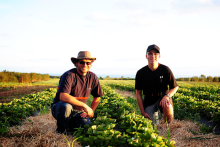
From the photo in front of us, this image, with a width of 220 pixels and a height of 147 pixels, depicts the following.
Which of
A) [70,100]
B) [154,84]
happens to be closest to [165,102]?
[154,84]

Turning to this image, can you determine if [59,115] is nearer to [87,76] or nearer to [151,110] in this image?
[87,76]

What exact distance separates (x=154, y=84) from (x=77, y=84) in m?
2.12

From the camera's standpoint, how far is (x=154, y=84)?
4289 millimetres

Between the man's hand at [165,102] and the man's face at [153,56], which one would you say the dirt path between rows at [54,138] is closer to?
the man's hand at [165,102]

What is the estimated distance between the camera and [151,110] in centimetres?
427

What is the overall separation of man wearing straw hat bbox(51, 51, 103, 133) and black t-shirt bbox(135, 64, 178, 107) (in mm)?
1340

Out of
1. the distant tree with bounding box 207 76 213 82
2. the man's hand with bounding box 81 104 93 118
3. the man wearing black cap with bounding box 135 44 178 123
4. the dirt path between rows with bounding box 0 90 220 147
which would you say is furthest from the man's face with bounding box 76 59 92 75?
the distant tree with bounding box 207 76 213 82

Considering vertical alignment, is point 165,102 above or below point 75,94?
below

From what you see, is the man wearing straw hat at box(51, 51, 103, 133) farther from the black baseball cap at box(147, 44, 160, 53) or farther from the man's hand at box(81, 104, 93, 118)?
the black baseball cap at box(147, 44, 160, 53)

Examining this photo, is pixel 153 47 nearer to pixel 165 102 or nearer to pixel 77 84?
pixel 165 102

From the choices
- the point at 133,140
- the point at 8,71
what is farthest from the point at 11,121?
the point at 8,71

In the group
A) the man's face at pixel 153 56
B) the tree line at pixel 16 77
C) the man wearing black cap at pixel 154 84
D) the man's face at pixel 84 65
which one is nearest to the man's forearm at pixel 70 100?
the man's face at pixel 84 65

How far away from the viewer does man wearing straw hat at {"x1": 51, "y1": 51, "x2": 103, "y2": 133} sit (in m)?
3.28

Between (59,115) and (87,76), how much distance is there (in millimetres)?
1065
